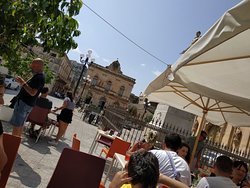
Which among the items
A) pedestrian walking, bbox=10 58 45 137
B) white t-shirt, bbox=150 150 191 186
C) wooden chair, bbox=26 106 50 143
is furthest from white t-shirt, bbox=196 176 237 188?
wooden chair, bbox=26 106 50 143

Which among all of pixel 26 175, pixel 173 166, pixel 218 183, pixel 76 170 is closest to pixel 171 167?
pixel 173 166

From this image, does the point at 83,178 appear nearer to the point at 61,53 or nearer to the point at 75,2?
the point at 75,2

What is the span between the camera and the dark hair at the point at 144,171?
82.2 inches

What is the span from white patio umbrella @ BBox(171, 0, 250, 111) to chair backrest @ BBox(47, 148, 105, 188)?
1471mm

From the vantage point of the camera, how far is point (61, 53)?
6.10 m

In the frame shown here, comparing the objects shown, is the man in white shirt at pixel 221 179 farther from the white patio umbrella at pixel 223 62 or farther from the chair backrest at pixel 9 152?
the chair backrest at pixel 9 152

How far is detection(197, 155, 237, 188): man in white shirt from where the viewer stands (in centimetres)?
379

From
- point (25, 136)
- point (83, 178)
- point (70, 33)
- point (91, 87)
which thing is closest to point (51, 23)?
point (70, 33)

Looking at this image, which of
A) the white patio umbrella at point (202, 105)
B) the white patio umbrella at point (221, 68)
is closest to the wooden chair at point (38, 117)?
the white patio umbrella at point (202, 105)

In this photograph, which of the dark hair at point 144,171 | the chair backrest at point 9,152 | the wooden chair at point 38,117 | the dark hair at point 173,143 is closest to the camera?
the dark hair at point 144,171

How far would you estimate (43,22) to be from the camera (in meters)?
5.32

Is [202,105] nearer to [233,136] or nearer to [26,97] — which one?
[26,97]

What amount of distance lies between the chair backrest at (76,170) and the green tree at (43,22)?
210 centimetres

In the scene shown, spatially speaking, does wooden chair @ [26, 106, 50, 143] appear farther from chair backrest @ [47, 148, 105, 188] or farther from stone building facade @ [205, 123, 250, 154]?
stone building facade @ [205, 123, 250, 154]
